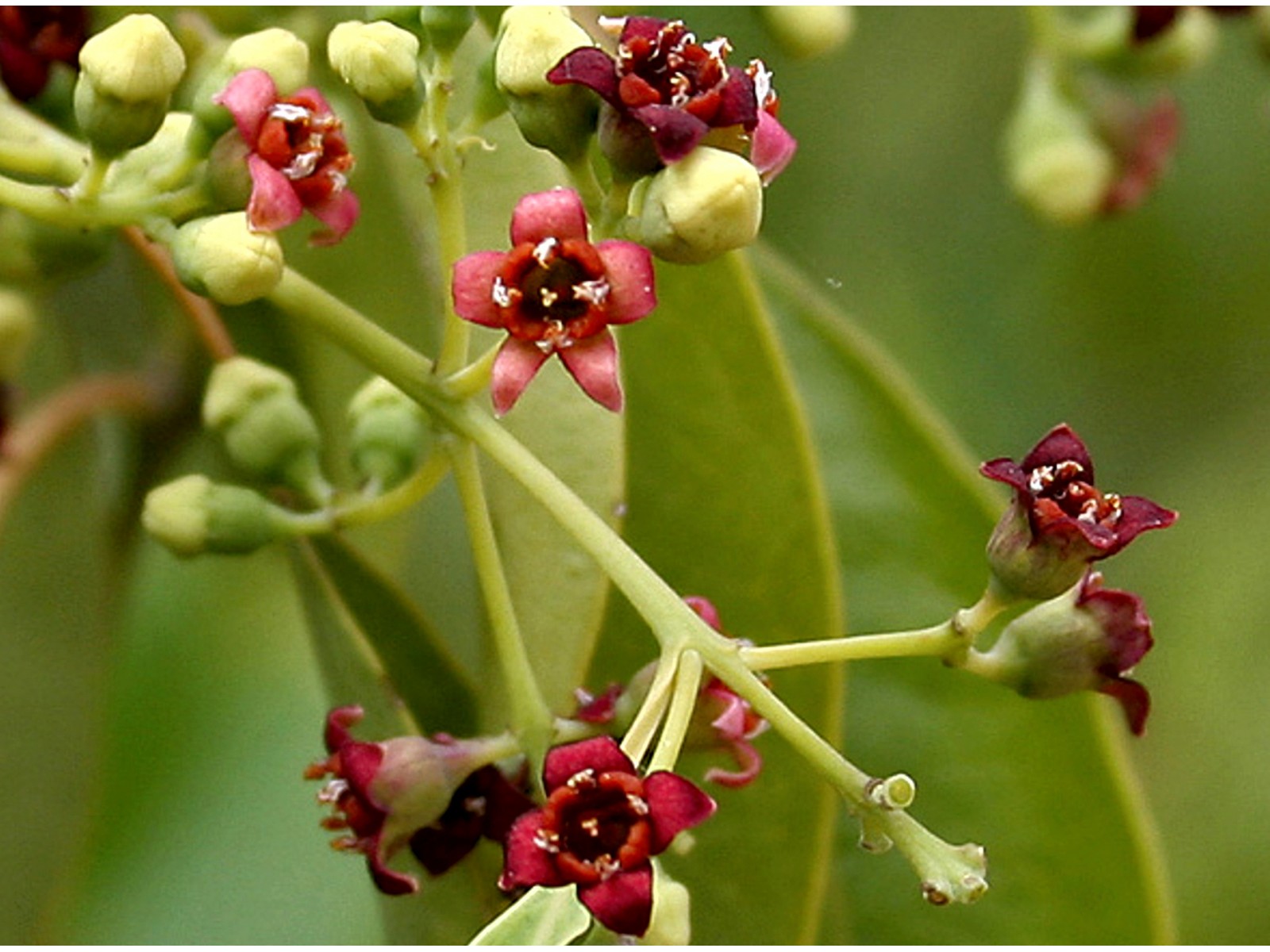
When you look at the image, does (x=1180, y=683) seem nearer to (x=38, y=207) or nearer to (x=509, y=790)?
(x=509, y=790)

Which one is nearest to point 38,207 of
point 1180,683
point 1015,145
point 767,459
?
point 767,459

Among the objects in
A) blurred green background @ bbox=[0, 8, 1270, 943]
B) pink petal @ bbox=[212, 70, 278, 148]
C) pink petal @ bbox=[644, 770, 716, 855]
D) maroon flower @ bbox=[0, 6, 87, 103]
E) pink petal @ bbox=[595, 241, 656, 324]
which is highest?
pink petal @ bbox=[212, 70, 278, 148]

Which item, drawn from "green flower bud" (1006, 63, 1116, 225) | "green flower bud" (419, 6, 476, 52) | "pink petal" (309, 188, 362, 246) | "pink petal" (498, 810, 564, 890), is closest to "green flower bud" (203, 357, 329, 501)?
"pink petal" (309, 188, 362, 246)

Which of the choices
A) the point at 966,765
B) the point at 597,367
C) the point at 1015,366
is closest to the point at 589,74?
the point at 597,367

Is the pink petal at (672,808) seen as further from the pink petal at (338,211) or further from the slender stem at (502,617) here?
the pink petal at (338,211)

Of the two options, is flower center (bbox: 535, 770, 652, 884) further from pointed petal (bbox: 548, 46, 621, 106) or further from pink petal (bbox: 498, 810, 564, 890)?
pointed petal (bbox: 548, 46, 621, 106)

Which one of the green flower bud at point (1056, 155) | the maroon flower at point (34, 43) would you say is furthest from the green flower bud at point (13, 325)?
the green flower bud at point (1056, 155)

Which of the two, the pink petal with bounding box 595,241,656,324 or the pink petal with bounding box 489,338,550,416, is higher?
the pink petal with bounding box 595,241,656,324
